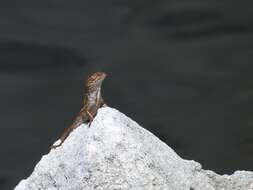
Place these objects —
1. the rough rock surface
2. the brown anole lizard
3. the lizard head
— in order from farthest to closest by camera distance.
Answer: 1. the lizard head
2. the brown anole lizard
3. the rough rock surface

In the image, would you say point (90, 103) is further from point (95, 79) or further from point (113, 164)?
point (113, 164)

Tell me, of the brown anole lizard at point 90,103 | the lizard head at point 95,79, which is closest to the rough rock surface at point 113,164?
the brown anole lizard at point 90,103

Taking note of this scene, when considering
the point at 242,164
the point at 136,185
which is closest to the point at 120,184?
the point at 136,185

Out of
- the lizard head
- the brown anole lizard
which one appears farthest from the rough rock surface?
the lizard head

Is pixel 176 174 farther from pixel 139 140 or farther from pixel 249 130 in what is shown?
pixel 249 130

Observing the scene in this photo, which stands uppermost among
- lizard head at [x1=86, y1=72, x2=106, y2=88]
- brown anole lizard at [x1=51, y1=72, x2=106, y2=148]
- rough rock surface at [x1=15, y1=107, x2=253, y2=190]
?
lizard head at [x1=86, y1=72, x2=106, y2=88]

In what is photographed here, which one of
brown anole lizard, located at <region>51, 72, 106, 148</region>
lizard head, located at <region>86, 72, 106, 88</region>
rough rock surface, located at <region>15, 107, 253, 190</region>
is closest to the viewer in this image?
rough rock surface, located at <region>15, 107, 253, 190</region>

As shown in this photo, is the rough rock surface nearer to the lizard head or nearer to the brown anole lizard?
the brown anole lizard

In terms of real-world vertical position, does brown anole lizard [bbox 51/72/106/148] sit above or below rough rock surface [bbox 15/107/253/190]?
above
